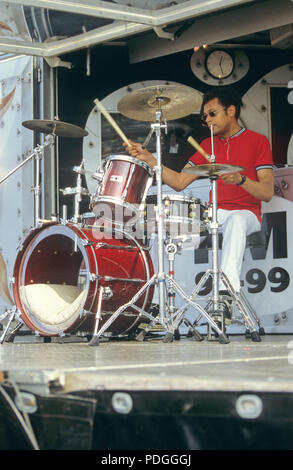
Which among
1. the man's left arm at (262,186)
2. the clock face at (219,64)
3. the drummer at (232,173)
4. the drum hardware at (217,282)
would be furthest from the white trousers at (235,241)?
the clock face at (219,64)

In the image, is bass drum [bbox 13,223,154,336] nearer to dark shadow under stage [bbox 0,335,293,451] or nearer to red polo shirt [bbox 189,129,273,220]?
red polo shirt [bbox 189,129,273,220]

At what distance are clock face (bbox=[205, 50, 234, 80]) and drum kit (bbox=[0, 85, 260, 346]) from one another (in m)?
1.42

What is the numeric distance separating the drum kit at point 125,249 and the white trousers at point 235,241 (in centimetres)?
22

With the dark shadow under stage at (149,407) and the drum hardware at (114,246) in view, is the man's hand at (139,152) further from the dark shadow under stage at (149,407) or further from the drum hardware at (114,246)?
→ the dark shadow under stage at (149,407)

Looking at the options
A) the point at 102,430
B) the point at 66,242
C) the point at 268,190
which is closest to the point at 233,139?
the point at 268,190

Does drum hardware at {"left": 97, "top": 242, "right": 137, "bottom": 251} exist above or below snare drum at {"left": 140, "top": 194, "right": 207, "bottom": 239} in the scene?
below

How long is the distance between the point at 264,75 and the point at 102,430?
4.63 m

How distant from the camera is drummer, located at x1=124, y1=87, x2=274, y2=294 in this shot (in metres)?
4.88

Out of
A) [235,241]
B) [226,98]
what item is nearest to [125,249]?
[235,241]

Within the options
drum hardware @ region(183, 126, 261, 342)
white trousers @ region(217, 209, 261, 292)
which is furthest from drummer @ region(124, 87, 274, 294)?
drum hardware @ region(183, 126, 261, 342)

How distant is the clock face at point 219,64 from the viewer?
6.18m

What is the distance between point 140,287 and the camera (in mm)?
4742

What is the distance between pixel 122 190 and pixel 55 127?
90 cm
